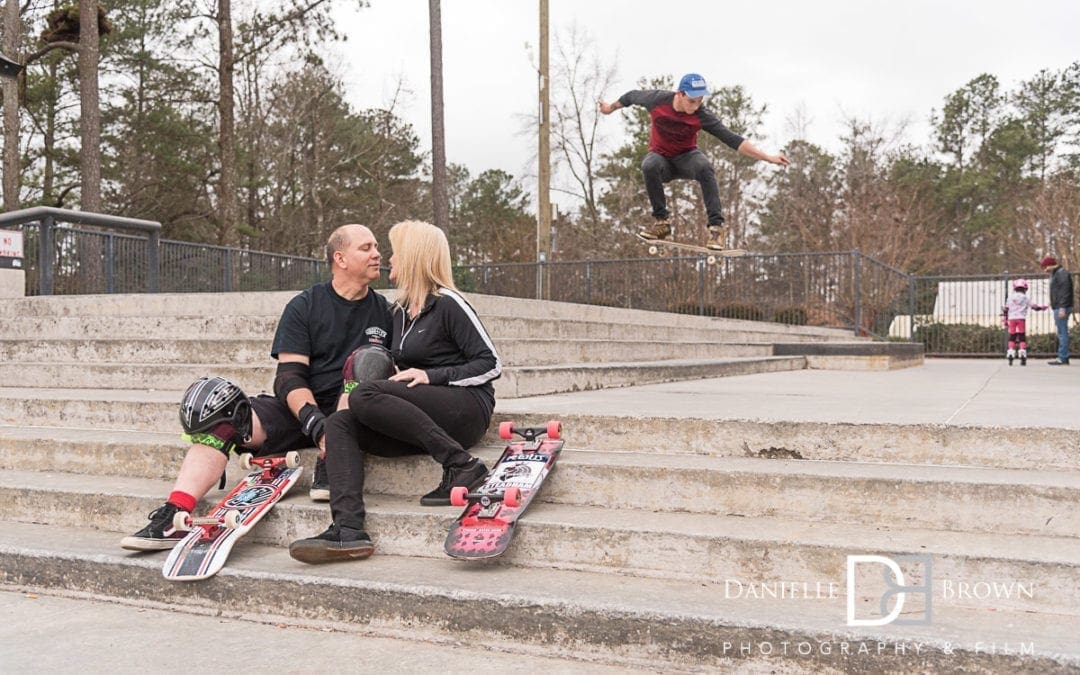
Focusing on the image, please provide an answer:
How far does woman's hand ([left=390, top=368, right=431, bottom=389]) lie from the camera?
3.49 metres

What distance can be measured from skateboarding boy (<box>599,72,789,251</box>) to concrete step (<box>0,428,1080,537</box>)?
13.3ft

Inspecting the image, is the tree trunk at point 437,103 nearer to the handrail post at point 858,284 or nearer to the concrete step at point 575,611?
the handrail post at point 858,284

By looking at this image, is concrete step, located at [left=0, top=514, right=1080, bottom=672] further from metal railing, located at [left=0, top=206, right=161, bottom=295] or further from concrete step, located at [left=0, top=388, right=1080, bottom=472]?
metal railing, located at [left=0, top=206, right=161, bottom=295]

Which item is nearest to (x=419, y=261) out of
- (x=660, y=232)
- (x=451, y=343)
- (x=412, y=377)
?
(x=451, y=343)

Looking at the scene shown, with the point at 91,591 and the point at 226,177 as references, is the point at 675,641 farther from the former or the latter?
the point at 226,177

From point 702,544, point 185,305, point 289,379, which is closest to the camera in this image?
point 702,544

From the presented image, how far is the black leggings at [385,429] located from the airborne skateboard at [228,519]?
31cm

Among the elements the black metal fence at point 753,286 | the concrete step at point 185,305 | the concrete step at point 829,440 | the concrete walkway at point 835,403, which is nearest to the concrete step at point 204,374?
the concrete walkway at point 835,403

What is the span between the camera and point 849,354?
10766 millimetres

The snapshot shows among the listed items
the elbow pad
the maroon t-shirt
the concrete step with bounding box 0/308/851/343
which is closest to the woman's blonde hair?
the elbow pad

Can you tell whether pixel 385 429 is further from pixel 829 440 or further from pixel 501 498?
pixel 829 440

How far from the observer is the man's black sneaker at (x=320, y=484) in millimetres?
3535

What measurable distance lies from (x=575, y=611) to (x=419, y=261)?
5.70 ft

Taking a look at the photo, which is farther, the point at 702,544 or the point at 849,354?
the point at 849,354
